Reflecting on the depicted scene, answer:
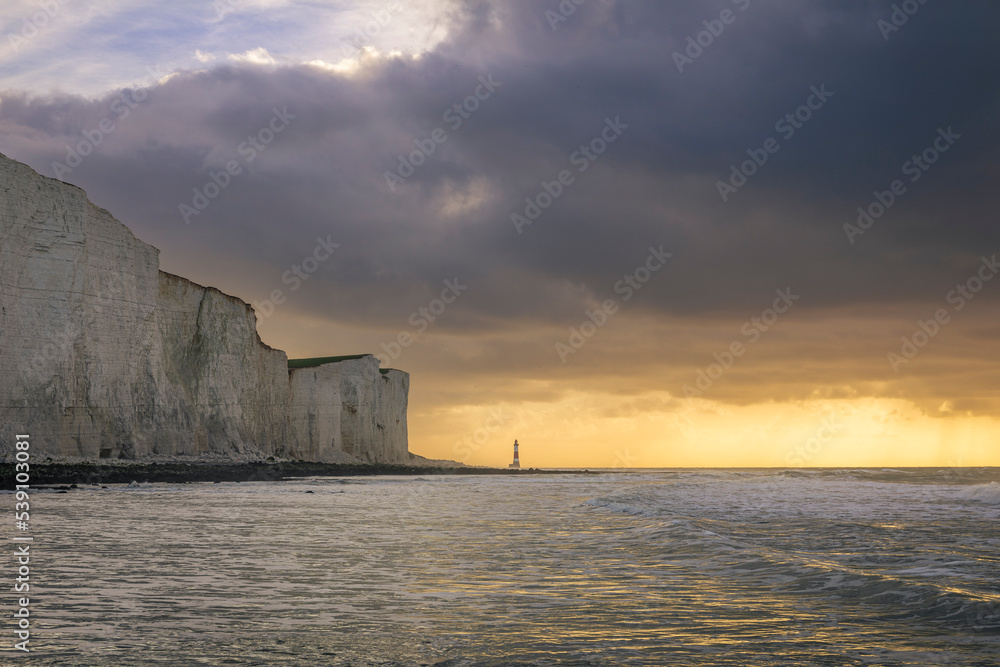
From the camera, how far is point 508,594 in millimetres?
7320

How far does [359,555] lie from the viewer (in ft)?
33.2

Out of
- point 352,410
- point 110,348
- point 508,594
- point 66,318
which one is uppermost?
point 66,318

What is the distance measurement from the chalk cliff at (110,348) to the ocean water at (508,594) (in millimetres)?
29374

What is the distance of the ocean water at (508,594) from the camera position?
5.13 metres

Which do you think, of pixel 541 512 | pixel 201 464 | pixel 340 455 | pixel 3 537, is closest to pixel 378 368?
pixel 340 455

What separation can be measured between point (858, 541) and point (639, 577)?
522cm

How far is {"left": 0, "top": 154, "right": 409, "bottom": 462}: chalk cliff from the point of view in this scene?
39500mm

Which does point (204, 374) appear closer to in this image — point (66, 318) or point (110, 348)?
point (110, 348)

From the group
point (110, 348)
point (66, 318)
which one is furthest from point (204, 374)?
point (66, 318)

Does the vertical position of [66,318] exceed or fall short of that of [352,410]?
it exceeds it

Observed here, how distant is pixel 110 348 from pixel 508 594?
43.3 m

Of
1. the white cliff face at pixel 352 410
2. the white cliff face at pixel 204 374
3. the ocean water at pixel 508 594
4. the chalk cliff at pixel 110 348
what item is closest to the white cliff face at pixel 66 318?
the chalk cliff at pixel 110 348

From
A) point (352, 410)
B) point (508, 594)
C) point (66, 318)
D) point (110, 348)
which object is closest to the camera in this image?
point (508, 594)

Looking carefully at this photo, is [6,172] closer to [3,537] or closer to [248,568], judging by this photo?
[3,537]
